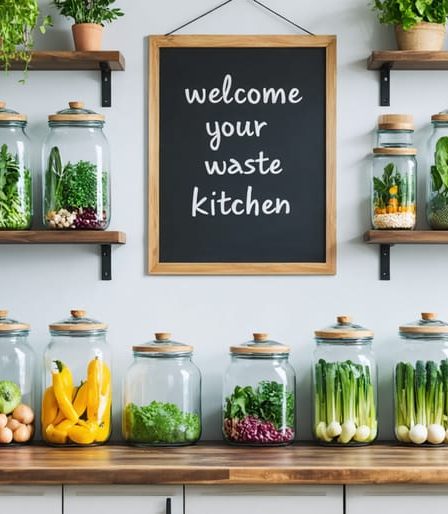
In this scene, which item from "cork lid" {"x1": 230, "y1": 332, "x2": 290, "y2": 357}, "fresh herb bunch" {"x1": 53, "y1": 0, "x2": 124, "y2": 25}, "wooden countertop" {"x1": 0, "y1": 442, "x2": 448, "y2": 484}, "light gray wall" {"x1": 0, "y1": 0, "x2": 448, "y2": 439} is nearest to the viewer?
"wooden countertop" {"x1": 0, "y1": 442, "x2": 448, "y2": 484}

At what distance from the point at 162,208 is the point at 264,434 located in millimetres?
761

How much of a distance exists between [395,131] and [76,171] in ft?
3.17

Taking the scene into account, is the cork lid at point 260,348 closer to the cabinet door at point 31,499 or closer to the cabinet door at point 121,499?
the cabinet door at point 121,499

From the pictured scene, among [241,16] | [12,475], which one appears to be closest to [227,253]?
[241,16]

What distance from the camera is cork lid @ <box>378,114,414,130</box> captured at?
118 inches

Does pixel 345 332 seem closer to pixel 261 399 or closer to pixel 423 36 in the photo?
pixel 261 399

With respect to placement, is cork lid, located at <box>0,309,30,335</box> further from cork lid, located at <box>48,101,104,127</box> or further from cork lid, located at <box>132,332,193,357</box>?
cork lid, located at <box>48,101,104,127</box>

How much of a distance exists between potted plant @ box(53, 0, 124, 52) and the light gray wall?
96 mm

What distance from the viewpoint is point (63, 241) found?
114 inches

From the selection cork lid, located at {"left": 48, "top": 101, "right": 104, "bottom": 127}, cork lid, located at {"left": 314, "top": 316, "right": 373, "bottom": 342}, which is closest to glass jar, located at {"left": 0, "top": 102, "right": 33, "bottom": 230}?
cork lid, located at {"left": 48, "top": 101, "right": 104, "bottom": 127}

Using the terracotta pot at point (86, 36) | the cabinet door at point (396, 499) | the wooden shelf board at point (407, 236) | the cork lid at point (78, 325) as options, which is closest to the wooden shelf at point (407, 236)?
the wooden shelf board at point (407, 236)

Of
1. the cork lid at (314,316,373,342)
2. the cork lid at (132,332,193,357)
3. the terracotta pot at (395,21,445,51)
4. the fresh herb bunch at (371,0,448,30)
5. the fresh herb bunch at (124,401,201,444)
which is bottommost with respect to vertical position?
the fresh herb bunch at (124,401,201,444)

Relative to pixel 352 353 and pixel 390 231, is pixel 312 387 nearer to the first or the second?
pixel 352 353

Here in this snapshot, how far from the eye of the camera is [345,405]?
288 cm
